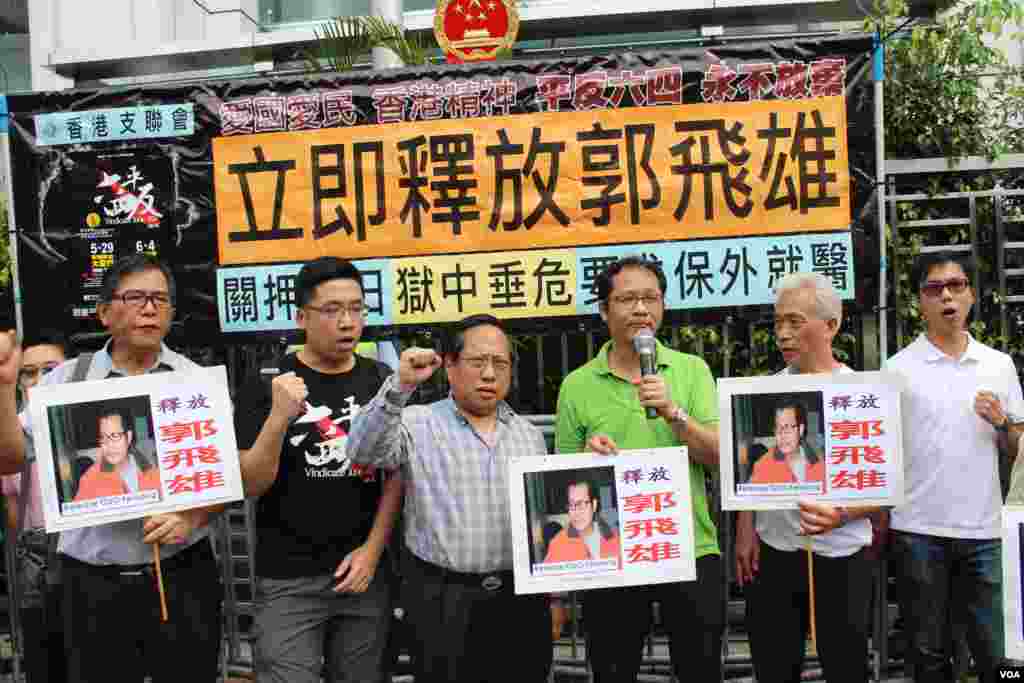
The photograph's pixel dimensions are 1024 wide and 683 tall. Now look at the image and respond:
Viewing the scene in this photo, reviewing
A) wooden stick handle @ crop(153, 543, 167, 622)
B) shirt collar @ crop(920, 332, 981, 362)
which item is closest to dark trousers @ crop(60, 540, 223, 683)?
wooden stick handle @ crop(153, 543, 167, 622)

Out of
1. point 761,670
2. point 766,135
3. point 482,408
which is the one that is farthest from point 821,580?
point 766,135

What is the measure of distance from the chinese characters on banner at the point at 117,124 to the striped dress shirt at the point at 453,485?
2702 millimetres

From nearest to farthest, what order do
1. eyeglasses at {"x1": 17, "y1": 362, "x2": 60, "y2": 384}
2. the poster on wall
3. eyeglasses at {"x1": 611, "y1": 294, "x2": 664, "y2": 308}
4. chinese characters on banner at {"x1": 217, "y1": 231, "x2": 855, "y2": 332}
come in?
the poster on wall → eyeglasses at {"x1": 611, "y1": 294, "x2": 664, "y2": 308} → eyeglasses at {"x1": 17, "y1": 362, "x2": 60, "y2": 384} → chinese characters on banner at {"x1": 217, "y1": 231, "x2": 855, "y2": 332}

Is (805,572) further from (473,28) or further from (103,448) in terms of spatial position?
(473,28)

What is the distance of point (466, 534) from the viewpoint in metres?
4.04

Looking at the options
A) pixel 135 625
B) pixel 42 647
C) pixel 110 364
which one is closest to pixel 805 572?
pixel 135 625

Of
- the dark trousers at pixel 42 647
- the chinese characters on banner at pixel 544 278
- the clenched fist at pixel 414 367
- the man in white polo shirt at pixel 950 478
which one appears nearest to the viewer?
the clenched fist at pixel 414 367

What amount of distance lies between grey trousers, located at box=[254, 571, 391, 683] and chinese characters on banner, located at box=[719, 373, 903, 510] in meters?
1.45

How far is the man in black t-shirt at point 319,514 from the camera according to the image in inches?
160

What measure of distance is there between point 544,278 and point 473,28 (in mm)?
1681

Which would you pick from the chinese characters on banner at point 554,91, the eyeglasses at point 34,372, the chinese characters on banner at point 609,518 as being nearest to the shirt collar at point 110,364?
the eyeglasses at point 34,372

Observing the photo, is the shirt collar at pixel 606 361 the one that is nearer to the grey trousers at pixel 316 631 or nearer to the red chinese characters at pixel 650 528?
Answer: the red chinese characters at pixel 650 528

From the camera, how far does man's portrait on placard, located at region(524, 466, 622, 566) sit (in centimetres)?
401

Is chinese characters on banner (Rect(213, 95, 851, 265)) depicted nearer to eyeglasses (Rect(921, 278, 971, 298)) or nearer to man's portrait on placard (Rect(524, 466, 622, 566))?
eyeglasses (Rect(921, 278, 971, 298))
